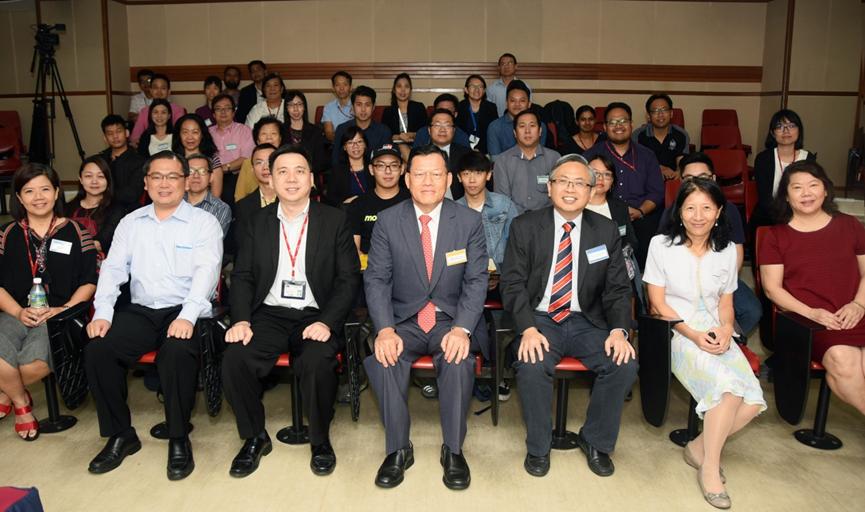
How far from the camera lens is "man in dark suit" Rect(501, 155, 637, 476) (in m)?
2.57

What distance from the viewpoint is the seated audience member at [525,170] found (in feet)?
13.7

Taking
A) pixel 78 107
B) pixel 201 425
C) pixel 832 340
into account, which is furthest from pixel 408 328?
pixel 78 107

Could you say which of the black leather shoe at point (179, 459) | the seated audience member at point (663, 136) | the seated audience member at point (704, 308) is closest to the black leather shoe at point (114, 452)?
the black leather shoe at point (179, 459)

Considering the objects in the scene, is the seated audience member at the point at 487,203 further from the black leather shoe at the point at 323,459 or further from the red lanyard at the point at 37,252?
the red lanyard at the point at 37,252

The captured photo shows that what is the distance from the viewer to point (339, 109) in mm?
6199

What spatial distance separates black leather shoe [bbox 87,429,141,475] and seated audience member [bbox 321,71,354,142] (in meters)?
3.81

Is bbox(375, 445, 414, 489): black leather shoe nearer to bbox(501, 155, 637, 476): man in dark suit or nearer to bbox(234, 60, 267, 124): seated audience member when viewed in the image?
bbox(501, 155, 637, 476): man in dark suit

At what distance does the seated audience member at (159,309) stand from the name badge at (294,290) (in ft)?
1.09

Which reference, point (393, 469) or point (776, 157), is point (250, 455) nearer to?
point (393, 469)

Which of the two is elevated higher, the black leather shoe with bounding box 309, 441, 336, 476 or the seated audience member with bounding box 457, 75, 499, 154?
the seated audience member with bounding box 457, 75, 499, 154

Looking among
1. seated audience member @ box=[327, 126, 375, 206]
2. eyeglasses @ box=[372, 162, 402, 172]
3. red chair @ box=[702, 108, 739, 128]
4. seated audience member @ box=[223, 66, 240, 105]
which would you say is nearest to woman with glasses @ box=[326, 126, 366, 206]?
seated audience member @ box=[327, 126, 375, 206]

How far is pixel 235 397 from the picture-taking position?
2635 mm

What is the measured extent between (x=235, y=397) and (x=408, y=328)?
2.43ft

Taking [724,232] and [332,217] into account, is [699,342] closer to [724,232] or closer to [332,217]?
[724,232]
